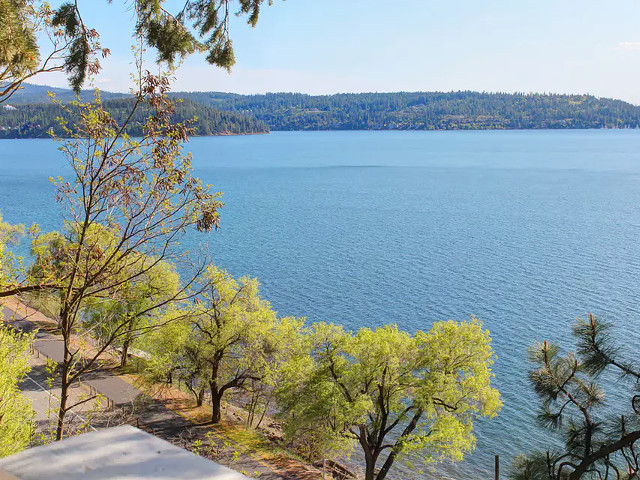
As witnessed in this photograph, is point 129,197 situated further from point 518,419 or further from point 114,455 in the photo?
point 518,419

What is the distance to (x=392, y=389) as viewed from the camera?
19.9 meters

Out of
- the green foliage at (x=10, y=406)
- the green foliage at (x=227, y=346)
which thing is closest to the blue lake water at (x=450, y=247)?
the green foliage at (x=227, y=346)

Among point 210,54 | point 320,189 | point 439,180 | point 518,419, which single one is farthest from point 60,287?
point 439,180

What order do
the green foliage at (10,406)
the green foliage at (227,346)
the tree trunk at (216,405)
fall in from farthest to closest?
the tree trunk at (216,405) < the green foliage at (227,346) < the green foliage at (10,406)

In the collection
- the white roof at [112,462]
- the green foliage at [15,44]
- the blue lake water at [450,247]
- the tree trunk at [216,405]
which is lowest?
the tree trunk at [216,405]

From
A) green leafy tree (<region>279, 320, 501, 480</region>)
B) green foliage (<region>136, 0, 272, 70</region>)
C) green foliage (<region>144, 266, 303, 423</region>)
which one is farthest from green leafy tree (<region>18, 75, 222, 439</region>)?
green foliage (<region>144, 266, 303, 423</region>)

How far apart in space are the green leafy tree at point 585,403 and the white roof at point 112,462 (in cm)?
626

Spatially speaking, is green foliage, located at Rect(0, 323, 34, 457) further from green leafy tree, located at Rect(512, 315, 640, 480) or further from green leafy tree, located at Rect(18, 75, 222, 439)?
green leafy tree, located at Rect(512, 315, 640, 480)

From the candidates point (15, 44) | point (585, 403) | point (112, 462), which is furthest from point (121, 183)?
point (585, 403)

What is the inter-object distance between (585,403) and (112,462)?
763 centimetres

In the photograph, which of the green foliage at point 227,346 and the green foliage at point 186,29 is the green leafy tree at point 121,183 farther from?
the green foliage at point 227,346

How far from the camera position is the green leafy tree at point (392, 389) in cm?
1900

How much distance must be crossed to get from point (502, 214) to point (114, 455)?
68.2 m

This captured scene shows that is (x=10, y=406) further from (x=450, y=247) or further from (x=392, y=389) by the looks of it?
(x=450, y=247)
